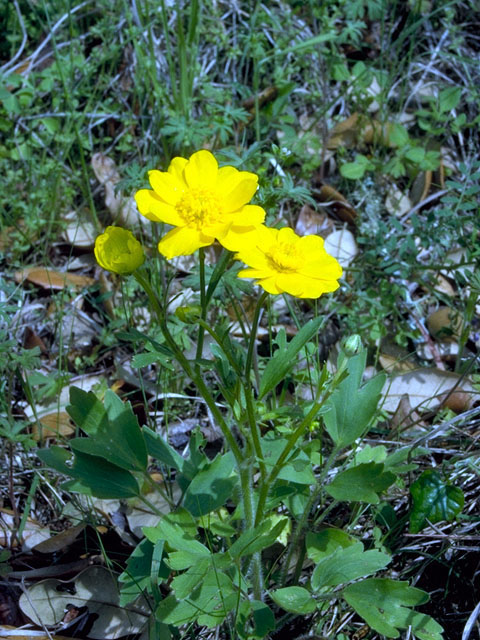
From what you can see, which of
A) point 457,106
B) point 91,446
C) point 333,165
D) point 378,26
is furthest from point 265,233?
point 378,26

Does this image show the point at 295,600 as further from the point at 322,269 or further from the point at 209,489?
the point at 322,269

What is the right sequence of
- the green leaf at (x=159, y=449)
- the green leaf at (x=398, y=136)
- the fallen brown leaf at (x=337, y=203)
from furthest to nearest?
the green leaf at (x=398, y=136)
the fallen brown leaf at (x=337, y=203)
the green leaf at (x=159, y=449)

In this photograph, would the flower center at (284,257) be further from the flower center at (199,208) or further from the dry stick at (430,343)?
the dry stick at (430,343)

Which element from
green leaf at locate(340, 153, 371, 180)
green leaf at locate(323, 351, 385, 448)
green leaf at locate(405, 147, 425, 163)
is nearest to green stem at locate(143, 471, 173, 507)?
green leaf at locate(323, 351, 385, 448)

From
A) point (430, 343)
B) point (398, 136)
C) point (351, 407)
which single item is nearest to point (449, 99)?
point (398, 136)

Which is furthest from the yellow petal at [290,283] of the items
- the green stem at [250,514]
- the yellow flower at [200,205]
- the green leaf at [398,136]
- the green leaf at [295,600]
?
the green leaf at [398,136]

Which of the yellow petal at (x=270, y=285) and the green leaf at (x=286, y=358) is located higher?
the yellow petal at (x=270, y=285)
